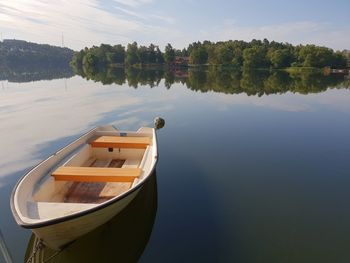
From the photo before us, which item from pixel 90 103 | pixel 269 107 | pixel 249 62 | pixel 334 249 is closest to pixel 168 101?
pixel 90 103

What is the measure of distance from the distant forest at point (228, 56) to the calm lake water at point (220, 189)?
8473cm

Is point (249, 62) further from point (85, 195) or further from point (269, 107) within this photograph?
point (85, 195)

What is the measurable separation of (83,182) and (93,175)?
1286 mm

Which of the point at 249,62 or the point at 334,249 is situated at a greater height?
the point at 249,62

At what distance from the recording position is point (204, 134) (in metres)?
17.4

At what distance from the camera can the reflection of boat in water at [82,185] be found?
19.1 ft

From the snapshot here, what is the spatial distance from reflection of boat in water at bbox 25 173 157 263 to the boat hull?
13.4 inches

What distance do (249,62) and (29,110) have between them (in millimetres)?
89192

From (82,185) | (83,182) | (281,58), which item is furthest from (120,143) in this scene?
(281,58)

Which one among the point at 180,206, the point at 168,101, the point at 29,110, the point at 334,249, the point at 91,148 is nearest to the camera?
the point at 334,249

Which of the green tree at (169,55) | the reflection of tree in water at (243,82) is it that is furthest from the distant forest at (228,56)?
the reflection of tree in water at (243,82)

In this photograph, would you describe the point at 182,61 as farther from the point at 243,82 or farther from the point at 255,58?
the point at 243,82

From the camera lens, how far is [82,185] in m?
8.87

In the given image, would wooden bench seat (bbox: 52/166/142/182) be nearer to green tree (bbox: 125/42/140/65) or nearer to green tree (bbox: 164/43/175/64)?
green tree (bbox: 164/43/175/64)
